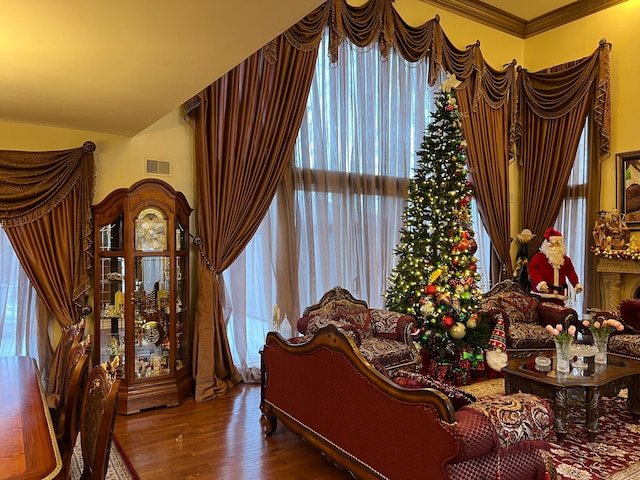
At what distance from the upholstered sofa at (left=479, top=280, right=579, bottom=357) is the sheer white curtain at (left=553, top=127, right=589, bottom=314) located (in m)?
1.43

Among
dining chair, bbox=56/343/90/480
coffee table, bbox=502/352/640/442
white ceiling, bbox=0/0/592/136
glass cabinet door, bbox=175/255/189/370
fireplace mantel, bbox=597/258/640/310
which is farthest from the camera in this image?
fireplace mantel, bbox=597/258/640/310

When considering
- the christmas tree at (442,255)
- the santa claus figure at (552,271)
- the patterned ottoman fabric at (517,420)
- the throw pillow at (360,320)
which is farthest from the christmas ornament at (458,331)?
the patterned ottoman fabric at (517,420)

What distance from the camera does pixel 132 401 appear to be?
444 centimetres

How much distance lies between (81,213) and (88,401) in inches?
113

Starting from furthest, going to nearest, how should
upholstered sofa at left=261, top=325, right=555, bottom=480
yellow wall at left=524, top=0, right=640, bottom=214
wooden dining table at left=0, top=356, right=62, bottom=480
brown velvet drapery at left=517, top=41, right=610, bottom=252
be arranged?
brown velvet drapery at left=517, top=41, right=610, bottom=252 < yellow wall at left=524, top=0, right=640, bottom=214 < upholstered sofa at left=261, top=325, right=555, bottom=480 < wooden dining table at left=0, top=356, right=62, bottom=480

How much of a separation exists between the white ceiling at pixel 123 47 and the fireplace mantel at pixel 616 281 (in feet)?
20.3

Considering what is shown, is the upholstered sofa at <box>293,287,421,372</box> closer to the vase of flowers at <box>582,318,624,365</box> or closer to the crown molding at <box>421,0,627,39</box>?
the vase of flowers at <box>582,318,624,365</box>

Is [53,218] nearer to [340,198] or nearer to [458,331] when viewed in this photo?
[340,198]

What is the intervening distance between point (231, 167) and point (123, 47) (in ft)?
8.76

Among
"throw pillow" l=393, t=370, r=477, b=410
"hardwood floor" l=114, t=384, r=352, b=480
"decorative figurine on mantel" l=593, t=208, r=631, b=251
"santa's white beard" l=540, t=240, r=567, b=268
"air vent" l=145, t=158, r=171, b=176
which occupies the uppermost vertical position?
"air vent" l=145, t=158, r=171, b=176

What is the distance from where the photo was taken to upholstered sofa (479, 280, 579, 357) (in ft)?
18.5

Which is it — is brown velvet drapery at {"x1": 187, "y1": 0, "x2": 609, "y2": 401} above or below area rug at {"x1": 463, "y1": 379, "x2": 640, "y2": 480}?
above

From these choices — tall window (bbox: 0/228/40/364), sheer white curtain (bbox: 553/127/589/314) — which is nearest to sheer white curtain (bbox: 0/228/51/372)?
tall window (bbox: 0/228/40/364)

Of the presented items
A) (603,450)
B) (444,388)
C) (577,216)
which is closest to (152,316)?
(444,388)
